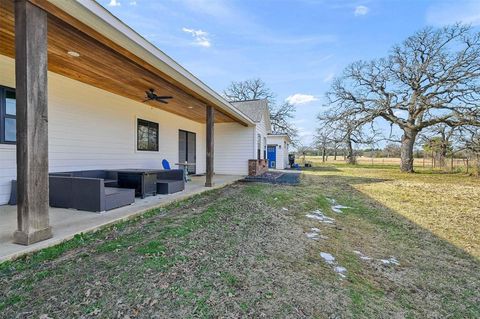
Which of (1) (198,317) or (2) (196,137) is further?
(2) (196,137)

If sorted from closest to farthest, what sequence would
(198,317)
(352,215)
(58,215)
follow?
1. (198,317)
2. (58,215)
3. (352,215)

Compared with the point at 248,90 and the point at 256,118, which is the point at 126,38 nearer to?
the point at 256,118

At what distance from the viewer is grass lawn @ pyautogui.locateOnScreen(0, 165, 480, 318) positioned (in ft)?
6.35

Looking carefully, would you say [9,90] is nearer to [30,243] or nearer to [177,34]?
[30,243]

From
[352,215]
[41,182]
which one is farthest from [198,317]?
[352,215]

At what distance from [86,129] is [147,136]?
241 centimetres

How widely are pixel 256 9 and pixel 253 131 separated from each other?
5096 mm

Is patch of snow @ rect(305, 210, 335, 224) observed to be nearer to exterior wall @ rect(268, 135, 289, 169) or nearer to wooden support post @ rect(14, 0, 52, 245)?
wooden support post @ rect(14, 0, 52, 245)

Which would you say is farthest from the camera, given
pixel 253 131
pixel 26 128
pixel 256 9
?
pixel 253 131

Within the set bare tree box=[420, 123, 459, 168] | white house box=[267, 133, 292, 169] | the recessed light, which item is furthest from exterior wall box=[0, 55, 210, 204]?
bare tree box=[420, 123, 459, 168]

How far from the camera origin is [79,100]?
5879 millimetres

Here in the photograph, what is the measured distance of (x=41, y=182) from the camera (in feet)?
9.14

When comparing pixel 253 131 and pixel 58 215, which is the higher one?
pixel 253 131

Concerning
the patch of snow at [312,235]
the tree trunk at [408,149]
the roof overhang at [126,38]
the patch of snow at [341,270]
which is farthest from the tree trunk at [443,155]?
the patch of snow at [341,270]
